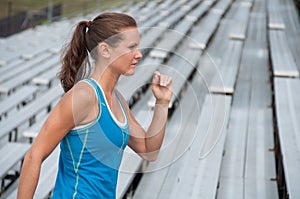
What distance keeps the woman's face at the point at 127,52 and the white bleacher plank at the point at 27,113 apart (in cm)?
238

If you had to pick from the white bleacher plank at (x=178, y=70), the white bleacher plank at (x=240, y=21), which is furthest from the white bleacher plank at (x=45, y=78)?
the white bleacher plank at (x=240, y=21)

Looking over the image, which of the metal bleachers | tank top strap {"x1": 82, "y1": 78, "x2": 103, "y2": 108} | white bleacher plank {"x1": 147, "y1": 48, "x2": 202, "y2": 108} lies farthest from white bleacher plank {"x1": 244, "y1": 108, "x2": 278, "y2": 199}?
tank top strap {"x1": 82, "y1": 78, "x2": 103, "y2": 108}

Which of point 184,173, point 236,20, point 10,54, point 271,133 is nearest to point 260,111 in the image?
point 271,133

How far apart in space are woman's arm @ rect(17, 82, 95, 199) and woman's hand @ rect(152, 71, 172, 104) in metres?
0.15

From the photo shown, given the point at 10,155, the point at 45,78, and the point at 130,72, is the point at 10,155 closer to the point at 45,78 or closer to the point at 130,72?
the point at 45,78

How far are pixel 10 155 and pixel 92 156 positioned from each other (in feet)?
6.91

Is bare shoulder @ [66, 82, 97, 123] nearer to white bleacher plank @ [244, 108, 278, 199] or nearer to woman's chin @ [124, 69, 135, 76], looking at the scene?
woman's chin @ [124, 69, 135, 76]

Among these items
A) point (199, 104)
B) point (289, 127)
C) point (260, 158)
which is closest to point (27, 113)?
point (199, 104)

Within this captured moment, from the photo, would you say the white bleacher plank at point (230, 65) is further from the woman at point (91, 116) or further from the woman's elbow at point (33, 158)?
the woman's elbow at point (33, 158)

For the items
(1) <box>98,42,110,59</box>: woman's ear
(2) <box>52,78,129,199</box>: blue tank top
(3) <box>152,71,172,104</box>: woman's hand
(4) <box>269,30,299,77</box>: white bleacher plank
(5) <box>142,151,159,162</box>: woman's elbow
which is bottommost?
(4) <box>269,30,299,77</box>: white bleacher plank

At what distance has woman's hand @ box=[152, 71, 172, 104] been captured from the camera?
1248mm

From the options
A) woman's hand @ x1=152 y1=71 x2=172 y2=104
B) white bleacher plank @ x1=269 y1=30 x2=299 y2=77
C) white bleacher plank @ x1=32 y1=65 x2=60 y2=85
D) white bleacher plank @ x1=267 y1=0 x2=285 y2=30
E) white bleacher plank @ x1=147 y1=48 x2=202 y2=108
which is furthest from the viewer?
white bleacher plank @ x1=267 y1=0 x2=285 y2=30

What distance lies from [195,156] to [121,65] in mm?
1853

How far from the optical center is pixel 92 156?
118 centimetres
